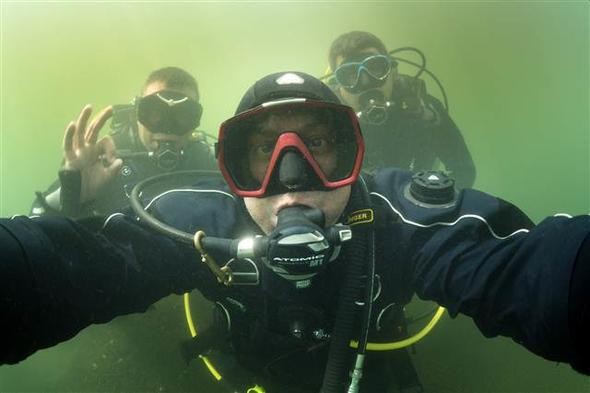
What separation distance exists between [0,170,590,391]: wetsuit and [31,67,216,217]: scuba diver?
1.97 metres

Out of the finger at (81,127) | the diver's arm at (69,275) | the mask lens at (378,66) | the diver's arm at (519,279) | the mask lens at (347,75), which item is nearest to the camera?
the diver's arm at (519,279)

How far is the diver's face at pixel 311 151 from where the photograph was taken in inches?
76.9

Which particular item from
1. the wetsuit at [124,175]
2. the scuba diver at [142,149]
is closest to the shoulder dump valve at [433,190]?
the wetsuit at [124,175]

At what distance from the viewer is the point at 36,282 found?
1.40 meters

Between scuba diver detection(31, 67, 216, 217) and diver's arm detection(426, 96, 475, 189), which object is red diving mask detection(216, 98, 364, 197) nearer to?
scuba diver detection(31, 67, 216, 217)

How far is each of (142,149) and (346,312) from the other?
493 centimetres

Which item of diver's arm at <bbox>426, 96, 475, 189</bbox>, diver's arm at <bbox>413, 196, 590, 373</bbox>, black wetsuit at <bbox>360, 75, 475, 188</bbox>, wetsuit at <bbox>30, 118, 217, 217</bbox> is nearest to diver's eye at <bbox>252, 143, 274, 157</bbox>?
diver's arm at <bbox>413, 196, 590, 373</bbox>

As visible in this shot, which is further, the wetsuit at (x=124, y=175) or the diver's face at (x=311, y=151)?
the wetsuit at (x=124, y=175)

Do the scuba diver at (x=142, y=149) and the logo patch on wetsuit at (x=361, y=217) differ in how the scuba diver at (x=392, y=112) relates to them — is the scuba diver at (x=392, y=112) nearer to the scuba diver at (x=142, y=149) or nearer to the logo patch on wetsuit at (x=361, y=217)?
the scuba diver at (x=142, y=149)

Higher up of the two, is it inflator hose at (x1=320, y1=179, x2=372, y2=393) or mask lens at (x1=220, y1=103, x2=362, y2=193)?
mask lens at (x1=220, y1=103, x2=362, y2=193)

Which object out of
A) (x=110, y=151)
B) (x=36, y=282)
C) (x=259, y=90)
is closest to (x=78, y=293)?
(x=36, y=282)

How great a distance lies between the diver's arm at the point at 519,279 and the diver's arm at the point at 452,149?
543 cm

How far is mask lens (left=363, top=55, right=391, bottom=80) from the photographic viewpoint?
6.49 meters

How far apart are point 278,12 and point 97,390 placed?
1240 inches
